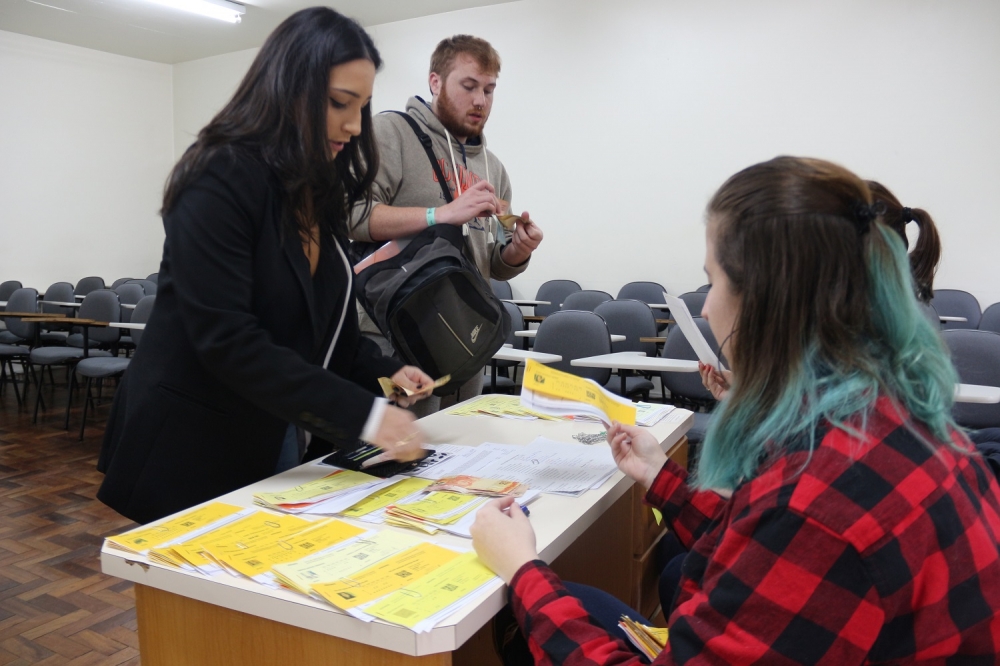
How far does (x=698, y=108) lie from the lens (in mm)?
5758

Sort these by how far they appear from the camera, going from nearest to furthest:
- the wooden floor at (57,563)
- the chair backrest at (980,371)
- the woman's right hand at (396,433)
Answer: the woman's right hand at (396,433) → the wooden floor at (57,563) → the chair backrest at (980,371)

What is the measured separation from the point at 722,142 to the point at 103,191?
634 cm

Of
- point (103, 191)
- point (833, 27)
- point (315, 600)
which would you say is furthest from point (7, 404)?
point (833, 27)

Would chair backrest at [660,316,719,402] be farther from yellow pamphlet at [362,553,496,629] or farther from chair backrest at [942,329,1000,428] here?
yellow pamphlet at [362,553,496,629]

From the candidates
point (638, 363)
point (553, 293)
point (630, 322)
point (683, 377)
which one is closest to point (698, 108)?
point (553, 293)

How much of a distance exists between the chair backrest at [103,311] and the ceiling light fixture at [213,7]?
2.82 m

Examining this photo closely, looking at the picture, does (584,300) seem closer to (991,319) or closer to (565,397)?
(991,319)

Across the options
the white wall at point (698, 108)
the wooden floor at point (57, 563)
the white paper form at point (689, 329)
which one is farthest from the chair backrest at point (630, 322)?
the white paper form at point (689, 329)

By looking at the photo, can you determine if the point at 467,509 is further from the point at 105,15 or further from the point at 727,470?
the point at 105,15

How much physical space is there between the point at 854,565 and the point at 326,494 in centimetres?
79

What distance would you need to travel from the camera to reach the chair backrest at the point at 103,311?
5.11 metres

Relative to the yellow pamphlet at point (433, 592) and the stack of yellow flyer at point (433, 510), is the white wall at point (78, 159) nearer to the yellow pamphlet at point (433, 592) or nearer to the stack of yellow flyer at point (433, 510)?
the stack of yellow flyer at point (433, 510)

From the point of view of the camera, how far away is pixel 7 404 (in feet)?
17.7

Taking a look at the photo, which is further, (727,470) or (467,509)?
(467,509)
